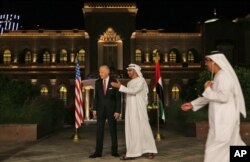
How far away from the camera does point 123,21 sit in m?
57.7

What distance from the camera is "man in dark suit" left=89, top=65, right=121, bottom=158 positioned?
11531 millimetres

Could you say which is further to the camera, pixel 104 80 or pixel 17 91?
pixel 17 91

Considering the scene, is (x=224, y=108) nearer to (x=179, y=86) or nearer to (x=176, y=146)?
(x=176, y=146)

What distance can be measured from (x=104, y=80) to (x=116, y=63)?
149 feet

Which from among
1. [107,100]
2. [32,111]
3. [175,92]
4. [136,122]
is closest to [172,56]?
[175,92]

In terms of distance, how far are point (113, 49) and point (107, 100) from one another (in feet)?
151

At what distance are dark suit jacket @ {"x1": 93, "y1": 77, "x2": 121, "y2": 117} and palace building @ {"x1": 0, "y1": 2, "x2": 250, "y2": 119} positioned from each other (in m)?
45.2

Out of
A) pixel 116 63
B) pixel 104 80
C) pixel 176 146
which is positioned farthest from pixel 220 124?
pixel 116 63

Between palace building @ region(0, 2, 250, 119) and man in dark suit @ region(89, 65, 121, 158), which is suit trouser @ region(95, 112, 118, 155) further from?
palace building @ region(0, 2, 250, 119)

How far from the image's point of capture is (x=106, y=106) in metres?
11.7

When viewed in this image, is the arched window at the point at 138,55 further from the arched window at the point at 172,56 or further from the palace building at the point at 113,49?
the arched window at the point at 172,56

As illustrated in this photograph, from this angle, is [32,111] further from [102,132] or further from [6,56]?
[6,56]

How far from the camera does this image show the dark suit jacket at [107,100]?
38.2ft

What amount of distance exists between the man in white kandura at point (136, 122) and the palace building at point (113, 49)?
45.6 meters
